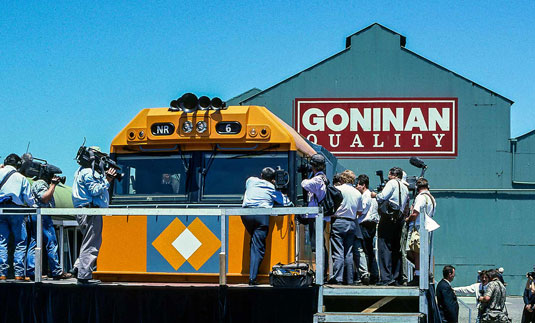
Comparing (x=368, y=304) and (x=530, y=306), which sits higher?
(x=368, y=304)

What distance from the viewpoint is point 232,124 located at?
11625 millimetres

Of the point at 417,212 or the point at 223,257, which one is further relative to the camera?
the point at 417,212

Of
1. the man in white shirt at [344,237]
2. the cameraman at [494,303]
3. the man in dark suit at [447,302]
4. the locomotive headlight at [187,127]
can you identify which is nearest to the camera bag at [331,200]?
the man in white shirt at [344,237]

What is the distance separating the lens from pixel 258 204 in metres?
10.7

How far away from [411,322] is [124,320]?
3668 mm

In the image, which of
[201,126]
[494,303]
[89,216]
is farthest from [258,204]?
[494,303]

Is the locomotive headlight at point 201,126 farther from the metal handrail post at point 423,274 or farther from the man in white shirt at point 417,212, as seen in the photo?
the metal handrail post at point 423,274

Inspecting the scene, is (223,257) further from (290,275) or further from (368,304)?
(368,304)

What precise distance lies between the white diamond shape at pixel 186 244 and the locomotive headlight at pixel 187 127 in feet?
4.91

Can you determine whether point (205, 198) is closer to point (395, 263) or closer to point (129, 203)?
point (129, 203)

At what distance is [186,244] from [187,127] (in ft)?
5.64

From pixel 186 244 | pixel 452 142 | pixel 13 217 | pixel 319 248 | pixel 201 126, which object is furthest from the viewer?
pixel 452 142

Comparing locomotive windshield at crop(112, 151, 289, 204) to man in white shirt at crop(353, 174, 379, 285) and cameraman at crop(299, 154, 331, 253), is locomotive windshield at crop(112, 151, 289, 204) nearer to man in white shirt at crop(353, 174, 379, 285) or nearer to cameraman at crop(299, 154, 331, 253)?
cameraman at crop(299, 154, 331, 253)

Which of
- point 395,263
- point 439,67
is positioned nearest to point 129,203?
point 395,263
